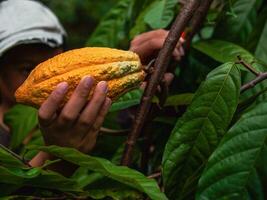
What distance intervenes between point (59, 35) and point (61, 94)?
1050 millimetres

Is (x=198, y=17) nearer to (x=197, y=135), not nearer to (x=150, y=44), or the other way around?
(x=150, y=44)

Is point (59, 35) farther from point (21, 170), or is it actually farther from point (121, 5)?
point (21, 170)

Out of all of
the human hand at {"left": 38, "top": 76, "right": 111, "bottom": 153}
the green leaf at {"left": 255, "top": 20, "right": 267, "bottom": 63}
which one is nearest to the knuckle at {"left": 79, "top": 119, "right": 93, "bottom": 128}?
the human hand at {"left": 38, "top": 76, "right": 111, "bottom": 153}

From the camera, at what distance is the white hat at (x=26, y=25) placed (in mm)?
1662

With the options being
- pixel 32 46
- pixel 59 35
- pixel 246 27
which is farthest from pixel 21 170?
pixel 59 35

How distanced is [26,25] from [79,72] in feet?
3.15

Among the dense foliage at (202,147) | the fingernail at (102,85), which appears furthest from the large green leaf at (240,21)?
the fingernail at (102,85)

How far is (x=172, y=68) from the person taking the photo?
44.5 inches

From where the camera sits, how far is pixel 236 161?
73cm

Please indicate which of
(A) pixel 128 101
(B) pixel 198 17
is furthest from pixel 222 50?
Result: (A) pixel 128 101

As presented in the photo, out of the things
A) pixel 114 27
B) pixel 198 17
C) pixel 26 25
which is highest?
pixel 198 17

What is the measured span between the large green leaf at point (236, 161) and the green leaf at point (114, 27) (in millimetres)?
757

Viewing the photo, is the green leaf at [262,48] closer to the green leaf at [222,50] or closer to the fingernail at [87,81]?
the green leaf at [222,50]

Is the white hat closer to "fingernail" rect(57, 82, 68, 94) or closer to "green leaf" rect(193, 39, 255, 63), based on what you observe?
"green leaf" rect(193, 39, 255, 63)
